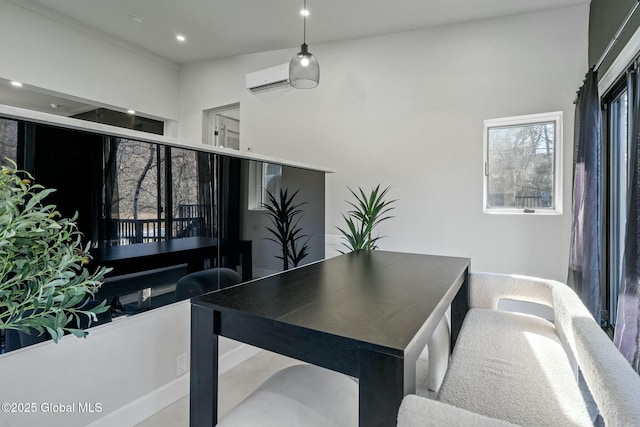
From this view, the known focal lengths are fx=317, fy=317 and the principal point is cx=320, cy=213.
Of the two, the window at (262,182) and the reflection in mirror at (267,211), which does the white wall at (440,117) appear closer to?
the reflection in mirror at (267,211)

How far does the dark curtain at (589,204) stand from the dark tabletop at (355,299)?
1230 mm

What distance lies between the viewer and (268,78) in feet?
13.0

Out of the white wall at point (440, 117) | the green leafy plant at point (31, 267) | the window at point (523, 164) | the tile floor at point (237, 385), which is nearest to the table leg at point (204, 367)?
the green leafy plant at point (31, 267)

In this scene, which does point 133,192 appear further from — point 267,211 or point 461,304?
point 461,304

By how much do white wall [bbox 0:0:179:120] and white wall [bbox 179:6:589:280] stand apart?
181 cm

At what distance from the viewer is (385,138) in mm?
3488

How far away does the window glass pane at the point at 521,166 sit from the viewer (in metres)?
2.88

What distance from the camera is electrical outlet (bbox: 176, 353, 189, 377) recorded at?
1.85 metres

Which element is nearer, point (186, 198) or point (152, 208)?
point (152, 208)

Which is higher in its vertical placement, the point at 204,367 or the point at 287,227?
the point at 287,227

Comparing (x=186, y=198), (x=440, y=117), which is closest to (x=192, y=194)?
(x=186, y=198)

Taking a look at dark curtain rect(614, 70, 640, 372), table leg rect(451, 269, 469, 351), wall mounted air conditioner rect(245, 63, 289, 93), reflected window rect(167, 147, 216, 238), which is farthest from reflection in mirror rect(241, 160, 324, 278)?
dark curtain rect(614, 70, 640, 372)

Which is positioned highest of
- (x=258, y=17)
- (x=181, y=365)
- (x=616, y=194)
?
(x=258, y=17)

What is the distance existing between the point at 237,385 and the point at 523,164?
3.06m
